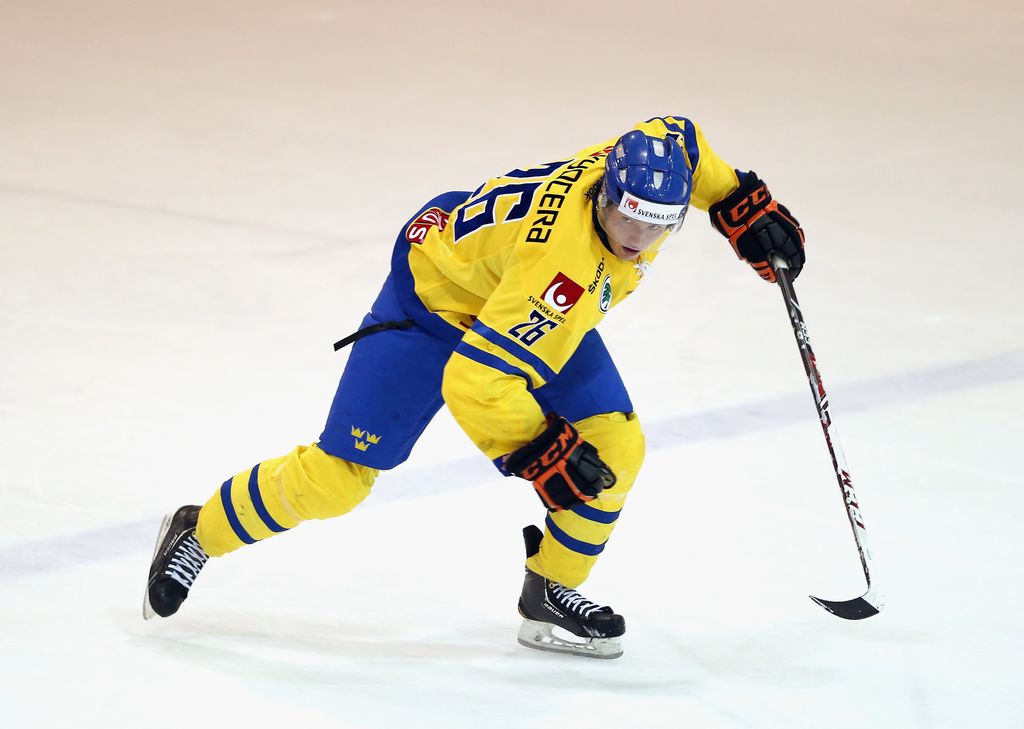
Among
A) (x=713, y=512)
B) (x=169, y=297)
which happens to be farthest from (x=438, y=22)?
(x=713, y=512)

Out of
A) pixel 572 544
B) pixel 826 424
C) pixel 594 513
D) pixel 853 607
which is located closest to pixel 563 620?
pixel 572 544

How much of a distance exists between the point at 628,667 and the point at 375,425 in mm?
767

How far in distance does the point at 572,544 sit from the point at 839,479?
629 mm

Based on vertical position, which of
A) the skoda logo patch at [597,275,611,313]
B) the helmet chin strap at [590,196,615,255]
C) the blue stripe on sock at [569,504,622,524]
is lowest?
the blue stripe on sock at [569,504,622,524]

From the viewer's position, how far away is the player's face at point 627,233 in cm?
288

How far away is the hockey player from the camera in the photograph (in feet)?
9.40

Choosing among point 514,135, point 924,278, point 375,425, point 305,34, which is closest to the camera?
point 375,425

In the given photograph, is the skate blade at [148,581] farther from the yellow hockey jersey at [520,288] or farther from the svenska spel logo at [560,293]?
the svenska spel logo at [560,293]

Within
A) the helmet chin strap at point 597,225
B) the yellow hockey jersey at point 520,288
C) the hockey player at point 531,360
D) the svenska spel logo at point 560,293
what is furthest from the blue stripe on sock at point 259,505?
the helmet chin strap at point 597,225

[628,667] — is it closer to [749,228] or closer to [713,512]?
[713,512]

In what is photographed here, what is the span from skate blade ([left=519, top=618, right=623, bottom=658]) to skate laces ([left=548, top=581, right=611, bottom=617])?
7 centimetres

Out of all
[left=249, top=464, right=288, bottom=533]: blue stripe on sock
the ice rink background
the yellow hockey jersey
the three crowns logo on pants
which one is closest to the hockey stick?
the ice rink background

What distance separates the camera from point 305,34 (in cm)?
782

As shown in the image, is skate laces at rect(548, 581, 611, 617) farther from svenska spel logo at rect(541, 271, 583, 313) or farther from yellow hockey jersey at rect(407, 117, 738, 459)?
svenska spel logo at rect(541, 271, 583, 313)
